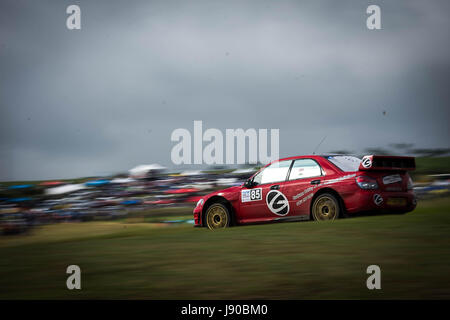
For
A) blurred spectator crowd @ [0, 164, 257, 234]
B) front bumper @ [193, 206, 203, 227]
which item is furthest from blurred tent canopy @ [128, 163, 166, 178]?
front bumper @ [193, 206, 203, 227]

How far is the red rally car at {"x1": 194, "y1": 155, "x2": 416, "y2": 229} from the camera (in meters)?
9.62

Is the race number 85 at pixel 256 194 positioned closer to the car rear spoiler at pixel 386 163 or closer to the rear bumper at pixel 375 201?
the rear bumper at pixel 375 201

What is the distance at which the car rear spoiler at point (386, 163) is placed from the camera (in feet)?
31.2

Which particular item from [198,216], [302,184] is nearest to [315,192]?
[302,184]

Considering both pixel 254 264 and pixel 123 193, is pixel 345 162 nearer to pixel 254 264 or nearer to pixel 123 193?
pixel 254 264

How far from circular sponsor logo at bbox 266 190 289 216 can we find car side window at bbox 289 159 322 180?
0.44 metres

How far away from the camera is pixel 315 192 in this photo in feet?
33.2

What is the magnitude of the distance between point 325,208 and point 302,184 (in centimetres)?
66

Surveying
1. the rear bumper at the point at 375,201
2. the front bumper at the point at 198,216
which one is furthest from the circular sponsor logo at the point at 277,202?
the front bumper at the point at 198,216

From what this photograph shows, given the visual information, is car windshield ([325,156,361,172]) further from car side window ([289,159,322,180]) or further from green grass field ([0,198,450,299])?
green grass field ([0,198,450,299])

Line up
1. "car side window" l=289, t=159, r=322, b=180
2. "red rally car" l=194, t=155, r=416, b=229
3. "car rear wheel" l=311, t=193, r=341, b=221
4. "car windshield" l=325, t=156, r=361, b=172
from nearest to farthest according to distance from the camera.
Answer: "red rally car" l=194, t=155, r=416, b=229 < "car rear wheel" l=311, t=193, r=341, b=221 < "car windshield" l=325, t=156, r=361, b=172 < "car side window" l=289, t=159, r=322, b=180

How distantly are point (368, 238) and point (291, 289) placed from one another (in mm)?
2772
